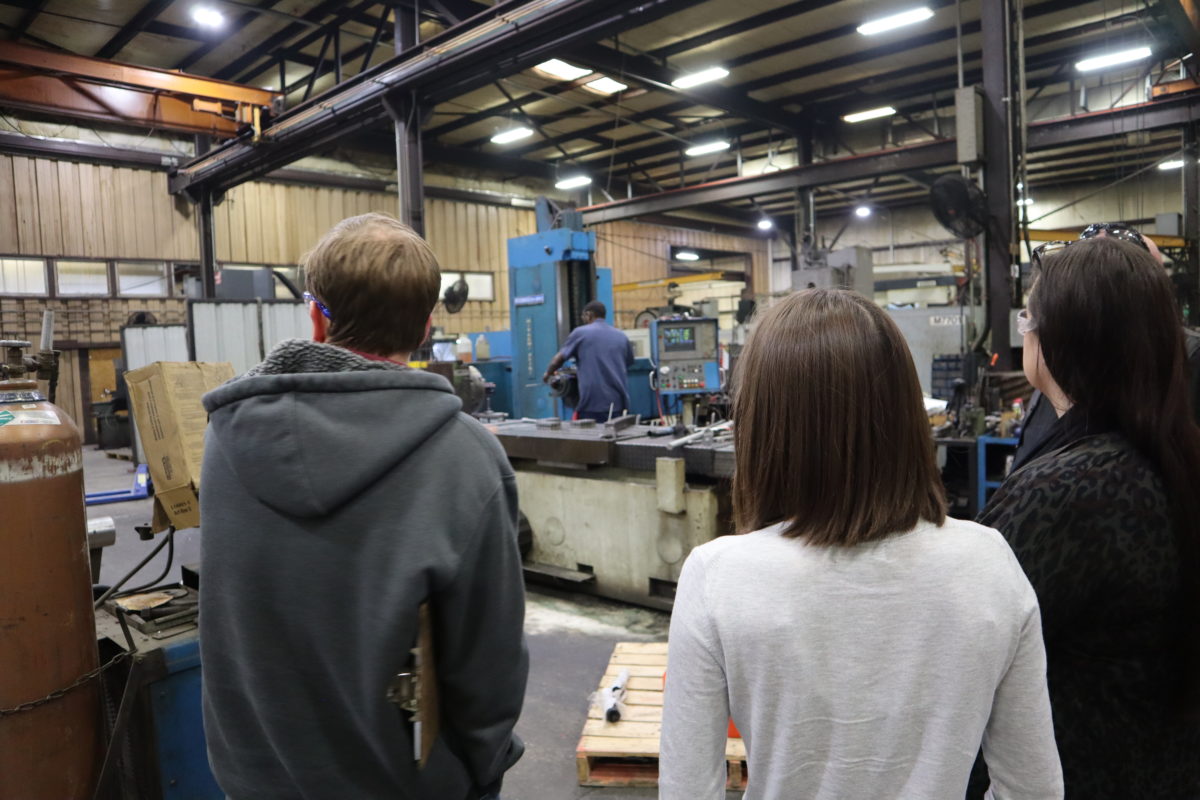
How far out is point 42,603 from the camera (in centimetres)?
161

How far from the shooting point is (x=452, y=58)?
19.9 feet

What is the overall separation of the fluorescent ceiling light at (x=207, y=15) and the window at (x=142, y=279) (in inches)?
155

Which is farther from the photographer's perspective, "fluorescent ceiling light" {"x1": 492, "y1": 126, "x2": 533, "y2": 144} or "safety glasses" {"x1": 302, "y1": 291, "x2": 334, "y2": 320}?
"fluorescent ceiling light" {"x1": 492, "y1": 126, "x2": 533, "y2": 144}

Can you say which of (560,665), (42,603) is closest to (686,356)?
(560,665)

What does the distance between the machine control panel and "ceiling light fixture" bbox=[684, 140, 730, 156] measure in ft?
21.0

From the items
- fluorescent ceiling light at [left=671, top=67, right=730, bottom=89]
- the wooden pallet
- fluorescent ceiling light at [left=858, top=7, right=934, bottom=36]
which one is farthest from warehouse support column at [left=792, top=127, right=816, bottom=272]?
the wooden pallet

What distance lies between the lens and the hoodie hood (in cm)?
102

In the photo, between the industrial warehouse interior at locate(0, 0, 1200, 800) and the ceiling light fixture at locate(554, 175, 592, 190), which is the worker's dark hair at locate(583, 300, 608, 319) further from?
the ceiling light fixture at locate(554, 175, 592, 190)

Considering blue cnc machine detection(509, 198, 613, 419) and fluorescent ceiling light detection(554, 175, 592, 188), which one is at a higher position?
fluorescent ceiling light detection(554, 175, 592, 188)

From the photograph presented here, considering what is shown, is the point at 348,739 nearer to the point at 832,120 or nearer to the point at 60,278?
the point at 60,278

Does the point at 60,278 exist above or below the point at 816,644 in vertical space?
above

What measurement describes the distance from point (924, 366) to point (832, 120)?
16.2 feet

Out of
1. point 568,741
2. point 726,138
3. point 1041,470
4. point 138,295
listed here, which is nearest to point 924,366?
point 726,138

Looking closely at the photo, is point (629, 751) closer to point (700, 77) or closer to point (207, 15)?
point (207, 15)
